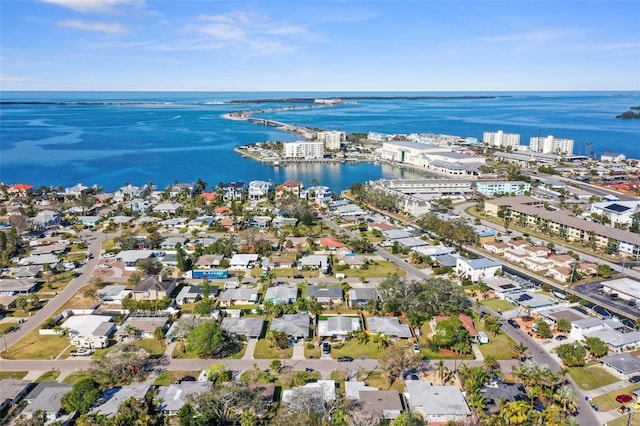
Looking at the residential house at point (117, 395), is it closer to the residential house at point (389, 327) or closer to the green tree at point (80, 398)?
the green tree at point (80, 398)

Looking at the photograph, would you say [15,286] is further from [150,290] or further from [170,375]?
[170,375]

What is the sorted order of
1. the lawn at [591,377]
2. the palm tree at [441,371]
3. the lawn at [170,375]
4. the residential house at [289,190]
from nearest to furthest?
the lawn at [591,377]
the lawn at [170,375]
the palm tree at [441,371]
the residential house at [289,190]

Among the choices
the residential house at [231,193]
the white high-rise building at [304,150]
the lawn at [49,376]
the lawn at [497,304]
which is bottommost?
the lawn at [497,304]

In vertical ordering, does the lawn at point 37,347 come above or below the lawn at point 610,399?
above

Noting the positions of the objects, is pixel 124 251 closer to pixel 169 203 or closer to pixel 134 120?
pixel 169 203

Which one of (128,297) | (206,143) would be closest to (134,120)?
(206,143)

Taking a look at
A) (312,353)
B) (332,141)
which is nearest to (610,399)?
(312,353)

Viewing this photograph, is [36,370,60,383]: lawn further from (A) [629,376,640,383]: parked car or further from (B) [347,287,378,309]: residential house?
(A) [629,376,640,383]: parked car

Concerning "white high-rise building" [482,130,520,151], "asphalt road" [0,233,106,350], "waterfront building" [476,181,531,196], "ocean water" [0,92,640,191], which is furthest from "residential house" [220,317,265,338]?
"white high-rise building" [482,130,520,151]

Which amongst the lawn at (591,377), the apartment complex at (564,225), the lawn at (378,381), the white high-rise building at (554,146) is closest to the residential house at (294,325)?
the lawn at (378,381)
